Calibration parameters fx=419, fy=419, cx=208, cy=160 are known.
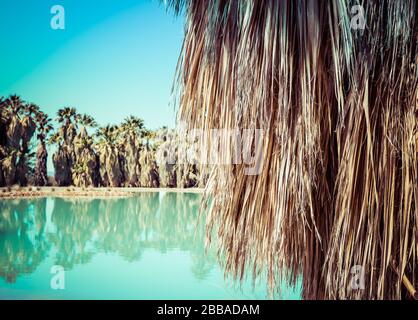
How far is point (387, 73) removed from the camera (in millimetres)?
1283

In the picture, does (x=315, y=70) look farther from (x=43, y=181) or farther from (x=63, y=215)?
(x=63, y=215)

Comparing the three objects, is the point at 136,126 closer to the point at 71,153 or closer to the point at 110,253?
the point at 71,153

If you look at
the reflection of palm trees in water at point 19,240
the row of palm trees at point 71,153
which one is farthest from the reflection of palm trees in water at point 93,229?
the row of palm trees at point 71,153

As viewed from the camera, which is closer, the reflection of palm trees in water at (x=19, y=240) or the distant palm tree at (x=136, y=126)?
the reflection of palm trees in water at (x=19, y=240)

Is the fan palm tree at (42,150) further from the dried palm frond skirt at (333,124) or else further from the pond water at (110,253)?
the dried palm frond skirt at (333,124)

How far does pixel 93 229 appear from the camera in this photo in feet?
17.6

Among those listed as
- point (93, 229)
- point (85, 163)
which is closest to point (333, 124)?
point (85, 163)

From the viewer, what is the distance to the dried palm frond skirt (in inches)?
49.1

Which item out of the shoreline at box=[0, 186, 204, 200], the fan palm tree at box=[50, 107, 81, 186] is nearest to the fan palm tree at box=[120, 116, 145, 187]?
the shoreline at box=[0, 186, 204, 200]

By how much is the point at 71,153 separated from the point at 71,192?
799 millimetres

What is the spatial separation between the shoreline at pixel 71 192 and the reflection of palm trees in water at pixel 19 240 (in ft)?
0.17

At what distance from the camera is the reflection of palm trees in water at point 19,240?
2564 mm

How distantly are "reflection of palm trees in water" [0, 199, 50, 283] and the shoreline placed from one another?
0.17 feet
